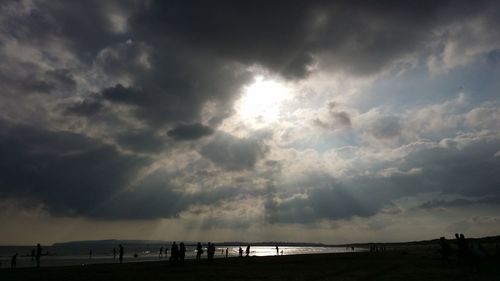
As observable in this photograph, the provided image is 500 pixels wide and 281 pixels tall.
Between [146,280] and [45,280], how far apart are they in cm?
680

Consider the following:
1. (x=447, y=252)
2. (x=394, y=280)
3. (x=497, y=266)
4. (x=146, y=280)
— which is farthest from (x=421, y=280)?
(x=146, y=280)

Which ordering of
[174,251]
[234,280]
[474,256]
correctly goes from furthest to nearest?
[174,251]
[474,256]
[234,280]

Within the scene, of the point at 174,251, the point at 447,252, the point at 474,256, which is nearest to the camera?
the point at 474,256

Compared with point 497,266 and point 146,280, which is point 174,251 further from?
point 497,266

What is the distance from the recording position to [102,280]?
87.6 feet

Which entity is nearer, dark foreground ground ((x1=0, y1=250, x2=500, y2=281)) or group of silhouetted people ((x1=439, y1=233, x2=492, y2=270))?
dark foreground ground ((x1=0, y1=250, x2=500, y2=281))

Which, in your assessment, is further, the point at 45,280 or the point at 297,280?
the point at 45,280

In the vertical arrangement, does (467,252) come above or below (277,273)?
above

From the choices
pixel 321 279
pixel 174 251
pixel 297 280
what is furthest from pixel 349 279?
pixel 174 251

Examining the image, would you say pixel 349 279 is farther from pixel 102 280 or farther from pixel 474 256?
pixel 102 280

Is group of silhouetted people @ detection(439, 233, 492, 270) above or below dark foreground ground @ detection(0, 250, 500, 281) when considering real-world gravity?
above

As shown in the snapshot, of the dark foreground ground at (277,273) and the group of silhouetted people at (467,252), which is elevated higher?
the group of silhouetted people at (467,252)

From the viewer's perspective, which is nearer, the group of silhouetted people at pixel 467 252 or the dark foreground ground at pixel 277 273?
the dark foreground ground at pixel 277 273

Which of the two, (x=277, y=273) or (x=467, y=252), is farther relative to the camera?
(x=277, y=273)
